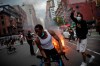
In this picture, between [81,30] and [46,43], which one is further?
[81,30]

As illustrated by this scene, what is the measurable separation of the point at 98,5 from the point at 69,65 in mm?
39578

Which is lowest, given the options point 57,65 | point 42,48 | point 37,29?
point 57,65

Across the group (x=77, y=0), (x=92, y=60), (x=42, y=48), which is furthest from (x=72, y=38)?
(x=77, y=0)

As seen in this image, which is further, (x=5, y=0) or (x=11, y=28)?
(x=11, y=28)

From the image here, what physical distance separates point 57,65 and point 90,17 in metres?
44.3

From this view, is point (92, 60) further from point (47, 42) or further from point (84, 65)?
point (47, 42)

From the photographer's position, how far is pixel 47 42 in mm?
5383

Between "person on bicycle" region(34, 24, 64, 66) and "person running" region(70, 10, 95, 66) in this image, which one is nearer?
"person on bicycle" region(34, 24, 64, 66)

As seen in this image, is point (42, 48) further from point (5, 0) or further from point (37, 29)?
point (5, 0)

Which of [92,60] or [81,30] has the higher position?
[81,30]

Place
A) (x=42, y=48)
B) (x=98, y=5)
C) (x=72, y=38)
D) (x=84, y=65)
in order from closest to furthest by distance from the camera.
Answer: (x=42, y=48), (x=84, y=65), (x=72, y=38), (x=98, y=5)

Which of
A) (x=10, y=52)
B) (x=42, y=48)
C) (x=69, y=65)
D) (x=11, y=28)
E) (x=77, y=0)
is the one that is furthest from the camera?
(x=11, y=28)

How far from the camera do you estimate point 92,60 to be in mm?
8992

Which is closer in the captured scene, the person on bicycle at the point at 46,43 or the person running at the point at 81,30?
the person on bicycle at the point at 46,43
